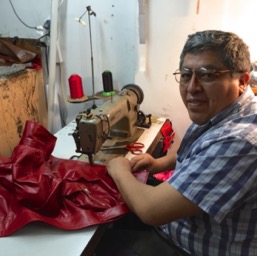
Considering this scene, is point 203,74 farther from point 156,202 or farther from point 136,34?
point 136,34

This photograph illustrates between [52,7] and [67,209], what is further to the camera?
[52,7]

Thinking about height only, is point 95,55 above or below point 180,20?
below

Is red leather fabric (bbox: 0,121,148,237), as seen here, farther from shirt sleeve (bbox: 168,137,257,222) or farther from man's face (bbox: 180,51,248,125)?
man's face (bbox: 180,51,248,125)

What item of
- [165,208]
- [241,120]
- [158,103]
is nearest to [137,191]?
[165,208]

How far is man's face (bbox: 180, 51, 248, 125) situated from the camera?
870mm

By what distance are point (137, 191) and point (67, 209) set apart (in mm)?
255

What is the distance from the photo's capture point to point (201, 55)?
0.89 meters

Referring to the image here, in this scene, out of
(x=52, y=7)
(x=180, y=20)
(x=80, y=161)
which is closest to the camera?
(x=80, y=161)

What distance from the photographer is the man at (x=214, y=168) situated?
76 centimetres

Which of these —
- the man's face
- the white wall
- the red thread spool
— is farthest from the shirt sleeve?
the red thread spool

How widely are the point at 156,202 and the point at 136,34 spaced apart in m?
1.35

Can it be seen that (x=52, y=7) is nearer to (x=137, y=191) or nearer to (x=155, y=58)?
(x=155, y=58)

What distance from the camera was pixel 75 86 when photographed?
193 cm

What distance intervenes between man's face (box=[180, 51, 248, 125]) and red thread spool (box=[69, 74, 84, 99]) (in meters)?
1.12
